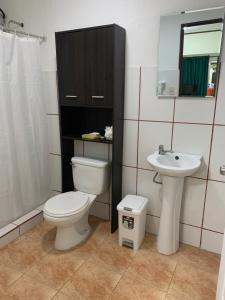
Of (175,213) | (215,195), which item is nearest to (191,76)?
(215,195)

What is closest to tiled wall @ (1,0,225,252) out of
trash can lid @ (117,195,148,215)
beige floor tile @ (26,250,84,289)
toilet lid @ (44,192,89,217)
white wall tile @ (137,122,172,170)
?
white wall tile @ (137,122,172,170)

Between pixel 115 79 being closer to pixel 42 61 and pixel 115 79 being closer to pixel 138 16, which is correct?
pixel 138 16

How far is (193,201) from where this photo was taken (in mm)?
1983

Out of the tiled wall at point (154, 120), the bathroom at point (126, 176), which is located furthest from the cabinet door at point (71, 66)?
the tiled wall at point (154, 120)

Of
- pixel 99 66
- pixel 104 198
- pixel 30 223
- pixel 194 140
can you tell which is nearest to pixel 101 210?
pixel 104 198

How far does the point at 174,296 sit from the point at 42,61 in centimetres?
239

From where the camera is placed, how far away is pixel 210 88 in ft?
5.65

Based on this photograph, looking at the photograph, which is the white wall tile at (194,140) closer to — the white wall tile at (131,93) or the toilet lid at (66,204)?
the white wall tile at (131,93)

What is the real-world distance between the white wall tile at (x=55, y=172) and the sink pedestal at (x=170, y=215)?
1.27 metres

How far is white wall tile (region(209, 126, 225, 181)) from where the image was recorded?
1.76 metres

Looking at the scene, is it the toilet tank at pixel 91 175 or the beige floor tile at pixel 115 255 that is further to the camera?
the toilet tank at pixel 91 175

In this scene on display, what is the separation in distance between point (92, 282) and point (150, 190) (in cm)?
91

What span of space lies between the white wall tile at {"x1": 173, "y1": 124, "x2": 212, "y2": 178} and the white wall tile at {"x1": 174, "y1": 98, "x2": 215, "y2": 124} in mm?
49

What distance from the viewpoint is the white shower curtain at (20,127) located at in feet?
6.74
